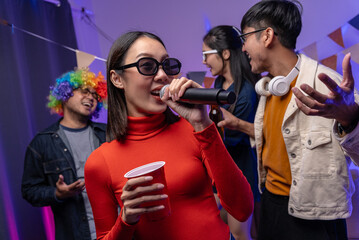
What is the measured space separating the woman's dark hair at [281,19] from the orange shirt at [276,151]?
304mm

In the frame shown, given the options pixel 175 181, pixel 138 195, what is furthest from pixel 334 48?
pixel 138 195

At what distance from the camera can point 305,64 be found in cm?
189

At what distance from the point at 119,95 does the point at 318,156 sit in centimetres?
111

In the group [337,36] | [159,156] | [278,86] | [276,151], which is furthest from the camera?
[337,36]

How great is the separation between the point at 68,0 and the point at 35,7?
549 millimetres

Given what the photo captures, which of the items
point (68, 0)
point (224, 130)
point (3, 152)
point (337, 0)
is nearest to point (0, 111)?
point (3, 152)

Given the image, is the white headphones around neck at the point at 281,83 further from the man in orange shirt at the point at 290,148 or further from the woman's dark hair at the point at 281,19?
the woman's dark hair at the point at 281,19

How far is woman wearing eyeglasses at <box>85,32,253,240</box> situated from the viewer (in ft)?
3.75

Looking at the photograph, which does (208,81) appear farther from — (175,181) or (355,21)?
(175,181)

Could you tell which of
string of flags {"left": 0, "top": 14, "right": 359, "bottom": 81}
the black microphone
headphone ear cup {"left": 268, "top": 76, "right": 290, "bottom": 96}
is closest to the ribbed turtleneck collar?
the black microphone

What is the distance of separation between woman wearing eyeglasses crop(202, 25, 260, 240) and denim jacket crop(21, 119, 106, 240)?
1211 mm

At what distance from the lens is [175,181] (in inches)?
49.2

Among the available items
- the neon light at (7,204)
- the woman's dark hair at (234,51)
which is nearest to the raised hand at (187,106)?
the woman's dark hair at (234,51)

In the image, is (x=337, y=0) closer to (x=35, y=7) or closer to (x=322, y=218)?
(x=322, y=218)
